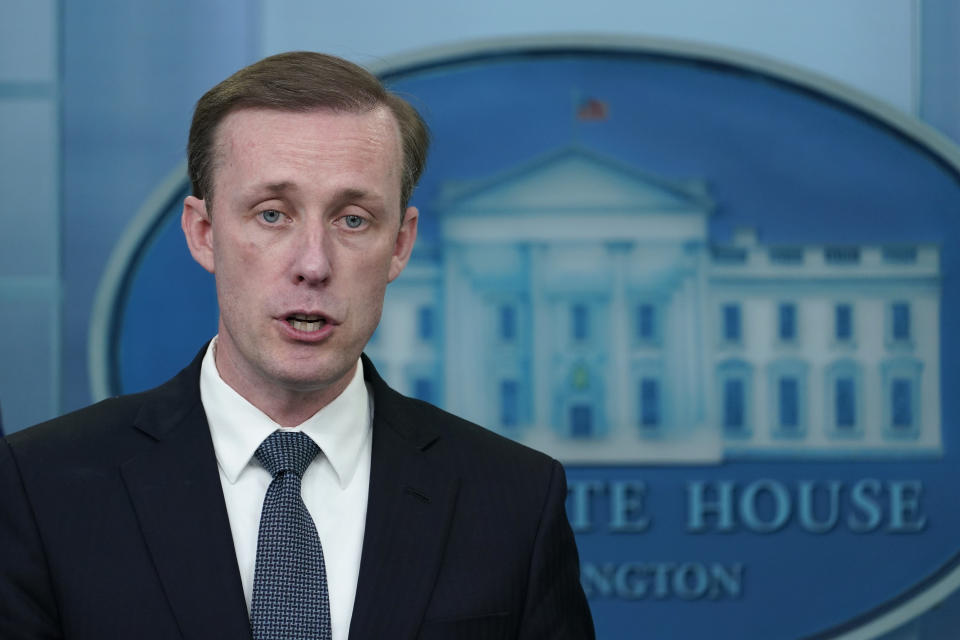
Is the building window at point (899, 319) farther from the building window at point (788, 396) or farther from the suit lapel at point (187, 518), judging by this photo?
the suit lapel at point (187, 518)

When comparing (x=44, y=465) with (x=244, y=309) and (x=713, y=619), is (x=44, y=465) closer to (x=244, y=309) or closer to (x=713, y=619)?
(x=244, y=309)

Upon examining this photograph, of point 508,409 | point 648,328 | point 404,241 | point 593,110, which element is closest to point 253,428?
point 404,241

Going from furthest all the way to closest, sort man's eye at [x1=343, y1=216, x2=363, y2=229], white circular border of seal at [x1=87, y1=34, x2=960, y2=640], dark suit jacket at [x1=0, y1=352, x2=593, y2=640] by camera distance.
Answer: white circular border of seal at [x1=87, y1=34, x2=960, y2=640], man's eye at [x1=343, y1=216, x2=363, y2=229], dark suit jacket at [x1=0, y1=352, x2=593, y2=640]

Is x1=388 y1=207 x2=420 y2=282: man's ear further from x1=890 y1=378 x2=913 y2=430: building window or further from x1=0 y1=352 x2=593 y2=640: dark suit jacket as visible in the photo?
x1=890 y1=378 x2=913 y2=430: building window

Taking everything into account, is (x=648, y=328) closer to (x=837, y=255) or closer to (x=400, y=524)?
(x=837, y=255)

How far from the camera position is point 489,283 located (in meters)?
2.57

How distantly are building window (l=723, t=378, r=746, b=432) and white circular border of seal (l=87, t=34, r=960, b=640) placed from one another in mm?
489

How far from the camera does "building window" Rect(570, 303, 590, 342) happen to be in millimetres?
2568

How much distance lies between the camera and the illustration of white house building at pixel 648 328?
8.33 ft

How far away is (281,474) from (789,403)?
156cm

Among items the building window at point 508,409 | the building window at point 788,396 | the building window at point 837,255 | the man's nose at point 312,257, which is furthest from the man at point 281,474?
the building window at point 837,255

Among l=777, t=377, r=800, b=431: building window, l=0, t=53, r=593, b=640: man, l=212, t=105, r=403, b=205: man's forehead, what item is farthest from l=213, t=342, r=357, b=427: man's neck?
l=777, t=377, r=800, b=431: building window

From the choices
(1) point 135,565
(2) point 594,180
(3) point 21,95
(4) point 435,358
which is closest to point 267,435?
(1) point 135,565

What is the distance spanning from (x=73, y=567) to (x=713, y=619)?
170cm
